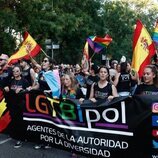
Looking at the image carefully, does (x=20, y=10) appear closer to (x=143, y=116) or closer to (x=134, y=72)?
(x=134, y=72)

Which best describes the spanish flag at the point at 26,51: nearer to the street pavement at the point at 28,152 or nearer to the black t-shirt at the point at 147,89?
the street pavement at the point at 28,152

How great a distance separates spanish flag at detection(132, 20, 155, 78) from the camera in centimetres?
933

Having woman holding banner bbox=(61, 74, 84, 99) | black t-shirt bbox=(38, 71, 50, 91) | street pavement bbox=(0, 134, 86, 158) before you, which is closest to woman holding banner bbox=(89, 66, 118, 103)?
woman holding banner bbox=(61, 74, 84, 99)

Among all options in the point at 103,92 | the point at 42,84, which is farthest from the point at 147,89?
the point at 42,84

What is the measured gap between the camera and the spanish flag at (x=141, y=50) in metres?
9.33

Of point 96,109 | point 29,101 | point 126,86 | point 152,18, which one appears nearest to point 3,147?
point 29,101

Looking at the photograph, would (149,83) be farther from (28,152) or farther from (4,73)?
(4,73)

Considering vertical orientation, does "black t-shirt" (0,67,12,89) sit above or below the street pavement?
above

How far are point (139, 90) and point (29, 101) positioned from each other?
6.50 ft

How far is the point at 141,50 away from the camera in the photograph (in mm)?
9531

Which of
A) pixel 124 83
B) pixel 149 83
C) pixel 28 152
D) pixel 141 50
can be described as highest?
pixel 141 50

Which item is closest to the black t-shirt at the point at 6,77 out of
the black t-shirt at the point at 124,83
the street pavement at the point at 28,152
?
the street pavement at the point at 28,152

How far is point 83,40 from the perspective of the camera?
41.4 metres

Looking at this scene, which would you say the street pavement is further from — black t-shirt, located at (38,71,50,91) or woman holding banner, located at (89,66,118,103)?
black t-shirt, located at (38,71,50,91)
